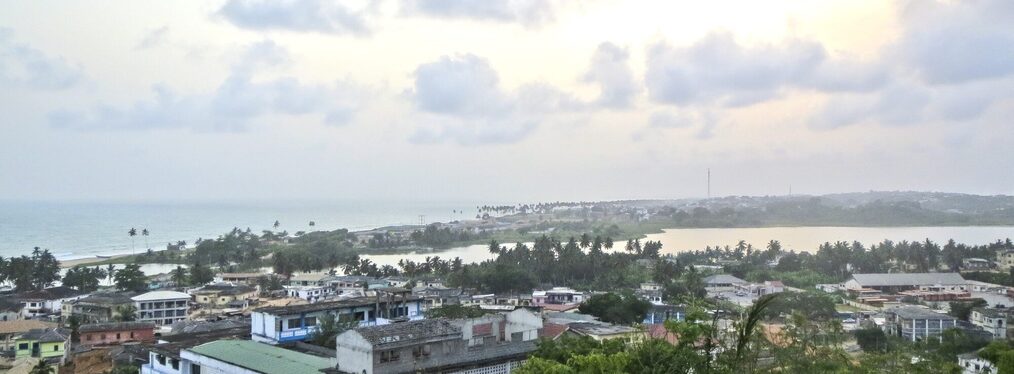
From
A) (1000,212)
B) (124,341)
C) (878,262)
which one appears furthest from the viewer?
(1000,212)

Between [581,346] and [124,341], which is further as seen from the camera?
[124,341]

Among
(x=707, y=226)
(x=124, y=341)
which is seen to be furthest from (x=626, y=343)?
(x=707, y=226)

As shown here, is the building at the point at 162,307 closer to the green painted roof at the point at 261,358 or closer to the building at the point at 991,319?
the green painted roof at the point at 261,358

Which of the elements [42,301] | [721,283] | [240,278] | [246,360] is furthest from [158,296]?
[721,283]

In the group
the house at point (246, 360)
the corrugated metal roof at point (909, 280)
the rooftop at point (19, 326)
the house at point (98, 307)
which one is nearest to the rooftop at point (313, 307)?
the house at point (246, 360)

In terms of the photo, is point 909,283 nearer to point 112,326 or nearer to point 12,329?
point 112,326

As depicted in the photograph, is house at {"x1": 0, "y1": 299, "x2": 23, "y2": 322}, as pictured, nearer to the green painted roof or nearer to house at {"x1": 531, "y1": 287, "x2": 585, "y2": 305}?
the green painted roof

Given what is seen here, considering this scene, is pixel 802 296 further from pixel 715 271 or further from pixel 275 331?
pixel 275 331
